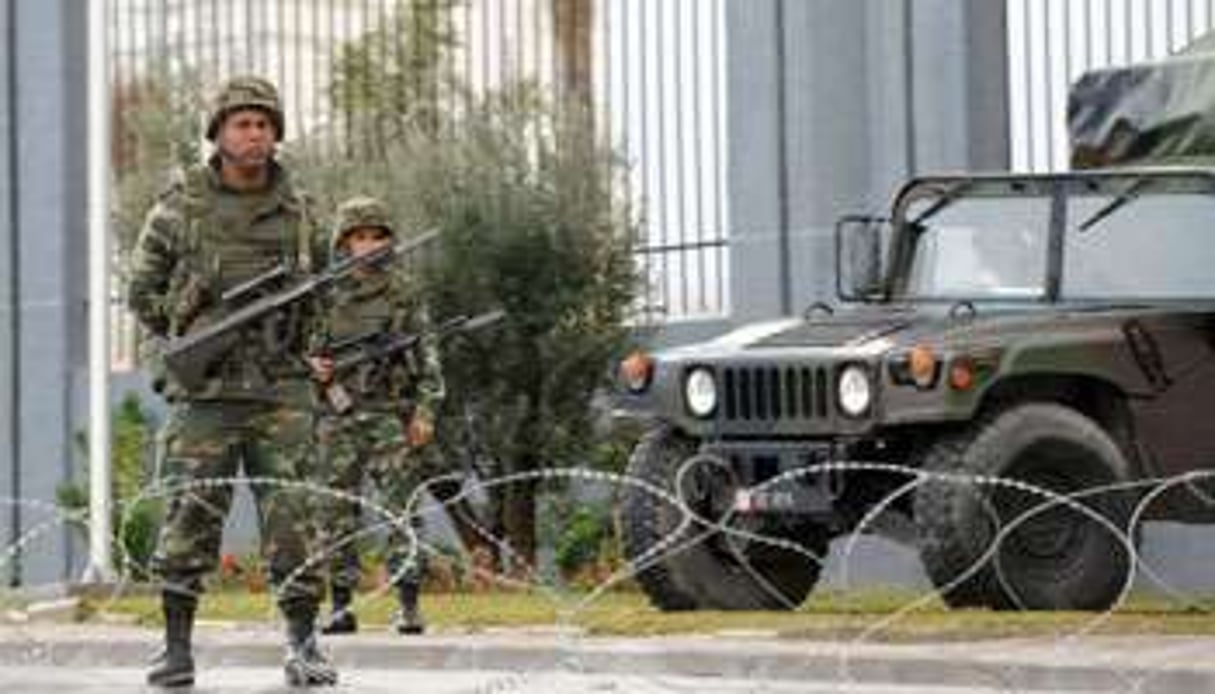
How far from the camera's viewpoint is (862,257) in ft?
46.9

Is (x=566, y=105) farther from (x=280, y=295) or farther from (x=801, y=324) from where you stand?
(x=280, y=295)

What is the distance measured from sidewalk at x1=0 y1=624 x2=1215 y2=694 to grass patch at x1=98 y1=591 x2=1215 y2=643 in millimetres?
250

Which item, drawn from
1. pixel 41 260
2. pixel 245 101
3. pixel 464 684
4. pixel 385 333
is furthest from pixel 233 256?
pixel 41 260

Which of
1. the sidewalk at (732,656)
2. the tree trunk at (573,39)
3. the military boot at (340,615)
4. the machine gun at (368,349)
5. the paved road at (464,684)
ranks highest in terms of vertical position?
the tree trunk at (573,39)

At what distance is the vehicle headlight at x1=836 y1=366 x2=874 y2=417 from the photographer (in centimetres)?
1284

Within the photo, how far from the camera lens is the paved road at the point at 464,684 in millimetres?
10594

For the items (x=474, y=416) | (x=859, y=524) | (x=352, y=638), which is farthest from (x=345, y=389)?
(x=474, y=416)

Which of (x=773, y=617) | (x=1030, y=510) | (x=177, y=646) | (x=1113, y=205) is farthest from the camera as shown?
(x=1113, y=205)

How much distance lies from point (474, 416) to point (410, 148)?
2.02 metres

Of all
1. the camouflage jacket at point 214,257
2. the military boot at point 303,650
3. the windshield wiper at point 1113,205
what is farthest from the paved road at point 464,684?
the windshield wiper at point 1113,205

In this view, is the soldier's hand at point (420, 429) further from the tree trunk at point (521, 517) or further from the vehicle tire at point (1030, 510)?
the tree trunk at point (521, 517)

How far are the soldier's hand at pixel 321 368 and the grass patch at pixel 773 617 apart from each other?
204 cm

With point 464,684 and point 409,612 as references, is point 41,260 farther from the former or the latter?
point 464,684

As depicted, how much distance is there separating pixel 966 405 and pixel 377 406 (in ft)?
8.07
